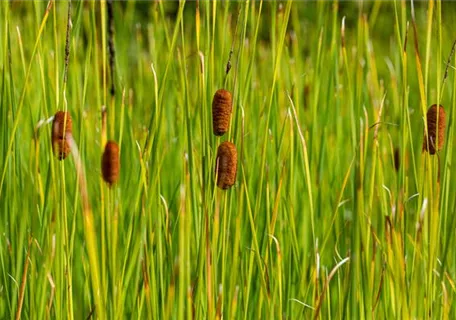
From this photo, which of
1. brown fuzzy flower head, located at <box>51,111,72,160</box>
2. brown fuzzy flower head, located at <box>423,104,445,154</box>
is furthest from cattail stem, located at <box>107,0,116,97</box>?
brown fuzzy flower head, located at <box>423,104,445,154</box>

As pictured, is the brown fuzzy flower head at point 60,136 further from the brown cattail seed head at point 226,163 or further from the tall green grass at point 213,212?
the brown cattail seed head at point 226,163

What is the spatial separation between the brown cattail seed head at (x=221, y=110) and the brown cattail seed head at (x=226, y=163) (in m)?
0.04

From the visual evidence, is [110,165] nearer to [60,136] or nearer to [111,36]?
[60,136]

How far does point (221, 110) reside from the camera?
110 centimetres

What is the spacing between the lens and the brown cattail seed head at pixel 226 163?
1.08 meters

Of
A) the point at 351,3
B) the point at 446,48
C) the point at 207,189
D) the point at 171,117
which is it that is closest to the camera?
the point at 207,189

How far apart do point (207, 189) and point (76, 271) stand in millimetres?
519

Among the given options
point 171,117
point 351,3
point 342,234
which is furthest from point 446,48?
point 351,3

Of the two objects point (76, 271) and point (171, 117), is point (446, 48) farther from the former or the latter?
point (76, 271)

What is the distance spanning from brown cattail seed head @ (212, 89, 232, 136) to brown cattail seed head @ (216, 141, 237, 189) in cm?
4

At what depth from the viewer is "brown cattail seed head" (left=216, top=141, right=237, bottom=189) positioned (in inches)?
42.4

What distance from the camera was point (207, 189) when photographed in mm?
1188

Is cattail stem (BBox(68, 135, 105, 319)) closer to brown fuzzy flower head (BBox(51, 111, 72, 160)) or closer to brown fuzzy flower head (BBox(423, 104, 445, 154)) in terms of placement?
brown fuzzy flower head (BBox(51, 111, 72, 160))

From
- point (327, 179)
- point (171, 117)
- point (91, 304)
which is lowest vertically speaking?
point (91, 304)
